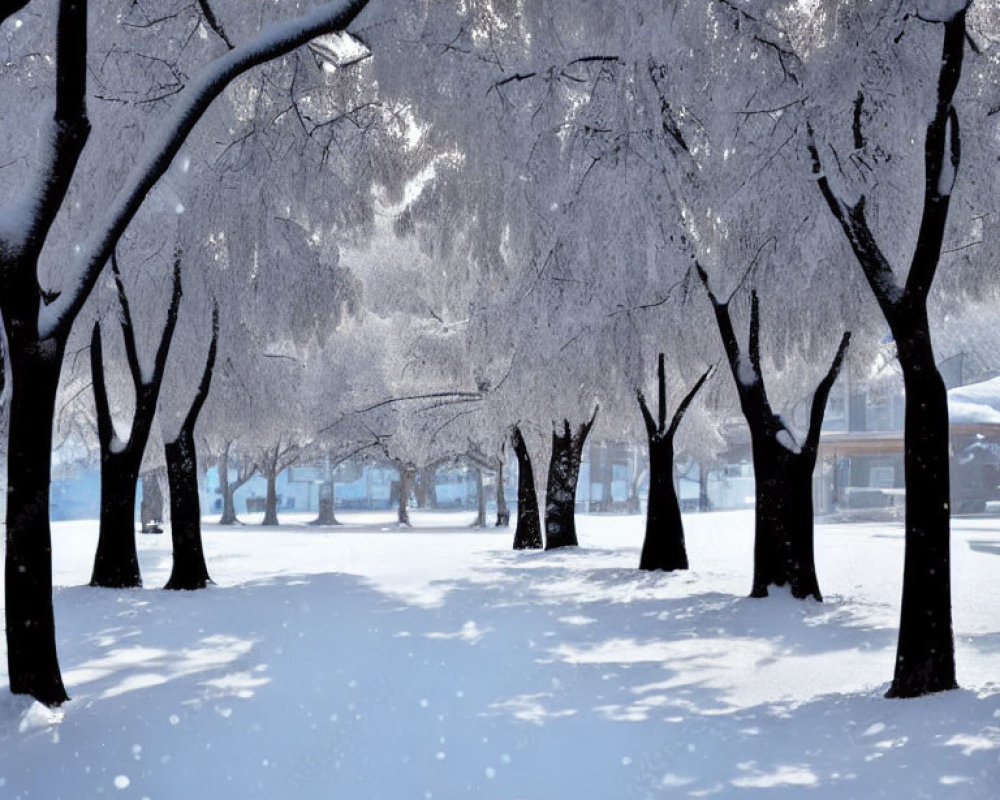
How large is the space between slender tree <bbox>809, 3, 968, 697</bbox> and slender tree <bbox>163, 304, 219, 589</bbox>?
37.0 feet

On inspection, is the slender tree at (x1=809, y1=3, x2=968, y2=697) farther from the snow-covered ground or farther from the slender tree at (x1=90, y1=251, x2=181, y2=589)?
the slender tree at (x1=90, y1=251, x2=181, y2=589)

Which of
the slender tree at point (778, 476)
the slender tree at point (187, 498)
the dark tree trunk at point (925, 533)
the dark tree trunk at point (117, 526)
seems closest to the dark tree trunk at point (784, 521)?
the slender tree at point (778, 476)

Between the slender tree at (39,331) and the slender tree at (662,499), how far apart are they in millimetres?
11946

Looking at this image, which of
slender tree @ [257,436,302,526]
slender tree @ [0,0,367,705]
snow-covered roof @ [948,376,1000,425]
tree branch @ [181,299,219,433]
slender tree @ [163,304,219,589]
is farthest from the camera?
slender tree @ [257,436,302,526]

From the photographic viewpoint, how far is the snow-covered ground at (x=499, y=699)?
5.90 metres

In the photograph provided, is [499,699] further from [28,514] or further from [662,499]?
[662,499]

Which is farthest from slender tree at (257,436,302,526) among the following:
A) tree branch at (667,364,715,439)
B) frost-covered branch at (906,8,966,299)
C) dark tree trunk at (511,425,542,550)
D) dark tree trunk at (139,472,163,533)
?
frost-covered branch at (906,8,966,299)

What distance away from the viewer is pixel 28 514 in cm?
748

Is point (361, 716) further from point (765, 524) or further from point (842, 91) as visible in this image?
point (765, 524)

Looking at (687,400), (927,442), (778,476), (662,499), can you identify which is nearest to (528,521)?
(662,499)

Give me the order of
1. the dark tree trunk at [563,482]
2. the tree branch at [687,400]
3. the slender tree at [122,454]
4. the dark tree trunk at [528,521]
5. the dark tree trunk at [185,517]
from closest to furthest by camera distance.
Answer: the slender tree at [122,454], the dark tree trunk at [185,517], the tree branch at [687,400], the dark tree trunk at [563,482], the dark tree trunk at [528,521]

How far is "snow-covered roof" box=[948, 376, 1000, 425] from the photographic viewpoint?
4003 cm

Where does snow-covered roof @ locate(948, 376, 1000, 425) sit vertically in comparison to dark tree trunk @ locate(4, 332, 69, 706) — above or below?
above

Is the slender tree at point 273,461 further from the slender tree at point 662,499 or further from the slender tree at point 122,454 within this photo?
the slender tree at point 662,499
